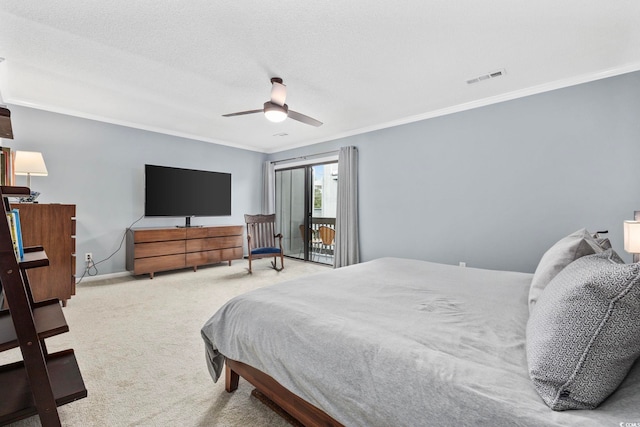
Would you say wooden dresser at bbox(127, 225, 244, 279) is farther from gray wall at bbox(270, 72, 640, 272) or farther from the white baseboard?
gray wall at bbox(270, 72, 640, 272)

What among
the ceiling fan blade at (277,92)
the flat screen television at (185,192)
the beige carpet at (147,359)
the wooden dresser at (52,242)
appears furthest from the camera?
the flat screen television at (185,192)

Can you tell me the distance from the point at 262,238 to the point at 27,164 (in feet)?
10.6

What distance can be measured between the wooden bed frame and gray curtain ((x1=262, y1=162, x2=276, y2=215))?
4.87 metres

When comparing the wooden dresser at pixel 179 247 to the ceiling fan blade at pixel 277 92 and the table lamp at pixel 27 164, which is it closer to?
the table lamp at pixel 27 164

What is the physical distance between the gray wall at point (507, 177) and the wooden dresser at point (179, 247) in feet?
8.26

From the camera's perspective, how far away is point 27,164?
3.27 m

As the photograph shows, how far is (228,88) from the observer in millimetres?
3262

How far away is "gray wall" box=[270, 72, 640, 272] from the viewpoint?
2.87m

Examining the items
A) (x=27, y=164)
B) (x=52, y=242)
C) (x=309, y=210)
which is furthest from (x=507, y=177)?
(x=27, y=164)

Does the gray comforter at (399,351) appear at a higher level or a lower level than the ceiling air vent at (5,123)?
lower

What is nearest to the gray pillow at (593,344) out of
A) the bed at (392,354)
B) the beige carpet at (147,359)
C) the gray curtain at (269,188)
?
the bed at (392,354)

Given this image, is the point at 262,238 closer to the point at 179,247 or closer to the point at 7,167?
the point at 179,247

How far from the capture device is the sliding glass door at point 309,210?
19.3ft

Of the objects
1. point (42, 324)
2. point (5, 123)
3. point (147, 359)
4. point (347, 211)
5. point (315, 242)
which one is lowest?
point (147, 359)
